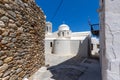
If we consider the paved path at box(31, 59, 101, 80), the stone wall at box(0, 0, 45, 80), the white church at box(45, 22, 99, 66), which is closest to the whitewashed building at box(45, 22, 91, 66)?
the white church at box(45, 22, 99, 66)

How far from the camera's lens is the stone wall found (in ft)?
10.3

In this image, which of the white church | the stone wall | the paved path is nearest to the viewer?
the stone wall

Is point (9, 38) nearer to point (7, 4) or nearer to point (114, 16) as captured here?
point (7, 4)

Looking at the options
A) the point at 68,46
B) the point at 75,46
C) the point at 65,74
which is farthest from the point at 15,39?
the point at 68,46

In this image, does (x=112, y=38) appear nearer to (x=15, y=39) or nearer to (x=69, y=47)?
(x=15, y=39)

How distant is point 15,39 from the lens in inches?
146

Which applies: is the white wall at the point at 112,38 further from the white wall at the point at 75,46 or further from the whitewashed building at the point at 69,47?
the white wall at the point at 75,46

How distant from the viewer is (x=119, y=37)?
2.76 metres

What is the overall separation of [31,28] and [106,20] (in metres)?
3.13

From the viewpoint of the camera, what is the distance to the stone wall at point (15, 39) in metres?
3.12

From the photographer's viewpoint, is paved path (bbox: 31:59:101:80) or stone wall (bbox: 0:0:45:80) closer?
stone wall (bbox: 0:0:45:80)

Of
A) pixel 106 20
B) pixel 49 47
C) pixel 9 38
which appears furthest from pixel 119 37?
pixel 49 47

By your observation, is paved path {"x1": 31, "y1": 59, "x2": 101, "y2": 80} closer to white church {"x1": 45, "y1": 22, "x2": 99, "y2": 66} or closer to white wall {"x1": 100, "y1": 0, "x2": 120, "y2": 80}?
white wall {"x1": 100, "y1": 0, "x2": 120, "y2": 80}

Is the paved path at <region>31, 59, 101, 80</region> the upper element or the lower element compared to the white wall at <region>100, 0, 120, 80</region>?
lower
